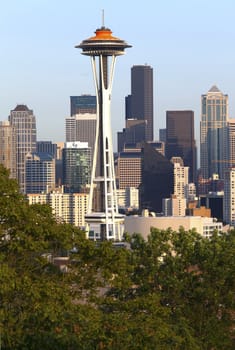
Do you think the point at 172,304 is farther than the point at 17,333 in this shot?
Yes

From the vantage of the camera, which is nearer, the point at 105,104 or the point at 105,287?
the point at 105,287

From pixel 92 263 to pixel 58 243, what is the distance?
0.98 meters

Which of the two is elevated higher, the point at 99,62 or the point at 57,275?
the point at 99,62

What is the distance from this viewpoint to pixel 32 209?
41.2 metres

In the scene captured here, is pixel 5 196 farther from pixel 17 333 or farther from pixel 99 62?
pixel 99 62

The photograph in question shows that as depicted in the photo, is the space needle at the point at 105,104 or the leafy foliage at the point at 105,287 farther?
the space needle at the point at 105,104

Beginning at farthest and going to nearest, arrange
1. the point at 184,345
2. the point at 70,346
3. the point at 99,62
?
1. the point at 99,62
2. the point at 184,345
3. the point at 70,346

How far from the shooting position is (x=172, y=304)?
45.3 m

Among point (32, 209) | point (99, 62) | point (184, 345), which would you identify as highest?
point (99, 62)

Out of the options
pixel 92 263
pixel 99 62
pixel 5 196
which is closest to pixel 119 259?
pixel 92 263

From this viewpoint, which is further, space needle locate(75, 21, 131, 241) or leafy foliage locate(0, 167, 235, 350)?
space needle locate(75, 21, 131, 241)

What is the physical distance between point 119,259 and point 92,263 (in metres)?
0.68

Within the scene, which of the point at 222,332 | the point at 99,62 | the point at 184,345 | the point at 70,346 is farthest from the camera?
the point at 99,62

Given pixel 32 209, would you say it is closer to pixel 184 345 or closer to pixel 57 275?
pixel 57 275
